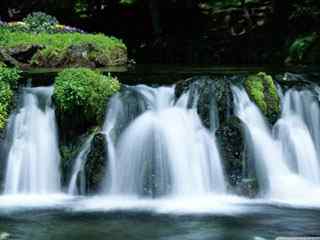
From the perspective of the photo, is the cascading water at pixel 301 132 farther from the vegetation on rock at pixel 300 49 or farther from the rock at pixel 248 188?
the vegetation on rock at pixel 300 49

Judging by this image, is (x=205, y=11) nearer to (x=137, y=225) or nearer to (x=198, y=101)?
(x=198, y=101)

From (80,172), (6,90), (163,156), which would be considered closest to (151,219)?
(163,156)

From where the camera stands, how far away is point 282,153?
12172 millimetres

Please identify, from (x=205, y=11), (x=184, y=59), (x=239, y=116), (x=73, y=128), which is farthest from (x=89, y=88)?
(x=205, y=11)

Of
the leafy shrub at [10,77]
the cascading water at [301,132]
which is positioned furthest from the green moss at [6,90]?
the cascading water at [301,132]

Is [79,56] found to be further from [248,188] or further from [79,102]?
[248,188]

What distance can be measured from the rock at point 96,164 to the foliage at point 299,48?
1086 centimetres

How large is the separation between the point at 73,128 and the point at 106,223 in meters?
3.37

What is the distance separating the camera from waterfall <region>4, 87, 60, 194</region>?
1174 cm

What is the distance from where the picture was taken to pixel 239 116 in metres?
12.4

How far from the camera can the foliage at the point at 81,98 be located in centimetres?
1230

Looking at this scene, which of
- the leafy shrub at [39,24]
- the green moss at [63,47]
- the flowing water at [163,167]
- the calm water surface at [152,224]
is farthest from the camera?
the leafy shrub at [39,24]

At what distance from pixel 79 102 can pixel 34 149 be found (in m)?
1.11

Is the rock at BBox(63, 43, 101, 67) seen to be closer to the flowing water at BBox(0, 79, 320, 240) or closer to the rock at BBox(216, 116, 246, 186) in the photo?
the flowing water at BBox(0, 79, 320, 240)
